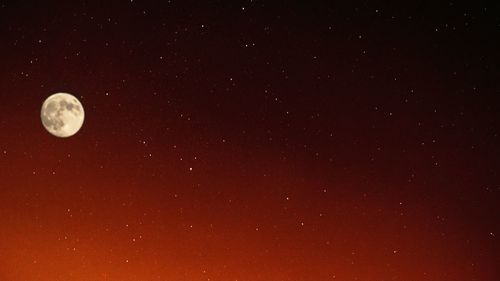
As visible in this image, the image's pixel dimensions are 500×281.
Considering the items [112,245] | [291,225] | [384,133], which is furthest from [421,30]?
[112,245]

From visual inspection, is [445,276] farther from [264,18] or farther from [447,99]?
[264,18]

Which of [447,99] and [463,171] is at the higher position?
[447,99]

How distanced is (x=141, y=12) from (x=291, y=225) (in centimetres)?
116

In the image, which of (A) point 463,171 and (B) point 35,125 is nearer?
(A) point 463,171

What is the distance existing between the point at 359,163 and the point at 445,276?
1.96 ft

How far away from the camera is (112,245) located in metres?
2.44

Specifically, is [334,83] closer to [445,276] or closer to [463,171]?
[463,171]

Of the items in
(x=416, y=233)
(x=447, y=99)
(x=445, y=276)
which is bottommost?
(x=445, y=276)

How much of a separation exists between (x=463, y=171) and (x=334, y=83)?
0.66m

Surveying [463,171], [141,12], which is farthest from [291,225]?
[141,12]

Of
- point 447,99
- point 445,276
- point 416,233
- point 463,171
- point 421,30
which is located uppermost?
point 421,30

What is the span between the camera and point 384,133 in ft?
7.45

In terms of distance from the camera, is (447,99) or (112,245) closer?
(447,99)

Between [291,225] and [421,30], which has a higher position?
[421,30]
